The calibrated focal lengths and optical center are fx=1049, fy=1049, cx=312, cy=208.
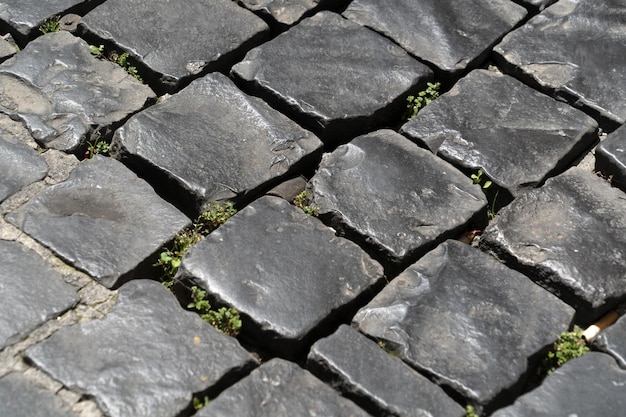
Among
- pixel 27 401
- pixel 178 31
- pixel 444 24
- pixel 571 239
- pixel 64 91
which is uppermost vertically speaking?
pixel 444 24

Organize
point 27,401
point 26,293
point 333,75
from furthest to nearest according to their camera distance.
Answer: point 333,75 → point 26,293 → point 27,401

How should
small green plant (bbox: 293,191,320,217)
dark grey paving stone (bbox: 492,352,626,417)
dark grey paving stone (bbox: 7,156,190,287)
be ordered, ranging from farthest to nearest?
small green plant (bbox: 293,191,320,217) → dark grey paving stone (bbox: 7,156,190,287) → dark grey paving stone (bbox: 492,352,626,417)

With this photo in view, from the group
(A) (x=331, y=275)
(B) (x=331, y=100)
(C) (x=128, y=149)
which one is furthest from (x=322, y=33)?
(A) (x=331, y=275)

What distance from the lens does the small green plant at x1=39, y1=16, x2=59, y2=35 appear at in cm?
435

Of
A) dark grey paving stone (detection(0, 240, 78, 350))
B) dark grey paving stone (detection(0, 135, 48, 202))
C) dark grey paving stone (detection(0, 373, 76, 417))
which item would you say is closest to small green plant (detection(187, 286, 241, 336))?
dark grey paving stone (detection(0, 240, 78, 350))

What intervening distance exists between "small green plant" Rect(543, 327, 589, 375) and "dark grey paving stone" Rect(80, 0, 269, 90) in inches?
70.6

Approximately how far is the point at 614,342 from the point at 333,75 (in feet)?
5.13

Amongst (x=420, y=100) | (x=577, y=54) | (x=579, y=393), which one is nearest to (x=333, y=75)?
(x=420, y=100)

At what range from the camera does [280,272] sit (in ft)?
11.2

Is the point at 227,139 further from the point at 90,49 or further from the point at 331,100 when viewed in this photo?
the point at 90,49

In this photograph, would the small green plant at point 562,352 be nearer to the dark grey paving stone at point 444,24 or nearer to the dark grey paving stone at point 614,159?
the dark grey paving stone at point 614,159

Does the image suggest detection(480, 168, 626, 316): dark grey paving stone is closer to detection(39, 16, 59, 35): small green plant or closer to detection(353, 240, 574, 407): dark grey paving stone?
detection(353, 240, 574, 407): dark grey paving stone

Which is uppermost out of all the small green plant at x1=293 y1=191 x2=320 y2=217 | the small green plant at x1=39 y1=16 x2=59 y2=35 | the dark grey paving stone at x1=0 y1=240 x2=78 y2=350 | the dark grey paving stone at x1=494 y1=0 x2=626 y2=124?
the dark grey paving stone at x1=494 y1=0 x2=626 y2=124

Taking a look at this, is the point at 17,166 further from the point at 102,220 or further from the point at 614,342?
the point at 614,342
